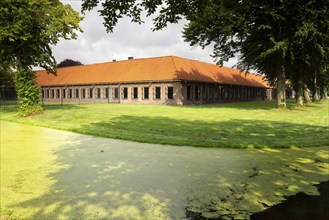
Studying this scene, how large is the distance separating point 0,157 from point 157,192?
5.56m

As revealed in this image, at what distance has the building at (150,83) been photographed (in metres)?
41.5

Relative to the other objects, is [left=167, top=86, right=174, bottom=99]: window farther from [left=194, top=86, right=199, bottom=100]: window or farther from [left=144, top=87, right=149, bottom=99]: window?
[left=194, top=86, right=199, bottom=100]: window

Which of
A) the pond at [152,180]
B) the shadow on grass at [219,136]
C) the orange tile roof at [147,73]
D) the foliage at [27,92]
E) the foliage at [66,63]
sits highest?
the foliage at [66,63]

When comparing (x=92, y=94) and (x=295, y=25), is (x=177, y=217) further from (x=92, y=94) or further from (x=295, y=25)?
(x=92, y=94)

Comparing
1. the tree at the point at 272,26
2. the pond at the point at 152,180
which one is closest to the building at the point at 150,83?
the tree at the point at 272,26

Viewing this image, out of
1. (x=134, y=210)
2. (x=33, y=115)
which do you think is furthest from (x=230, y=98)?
(x=134, y=210)

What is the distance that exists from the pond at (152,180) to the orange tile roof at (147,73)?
3098 centimetres

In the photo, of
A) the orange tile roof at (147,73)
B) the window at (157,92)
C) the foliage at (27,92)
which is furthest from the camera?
the orange tile roof at (147,73)

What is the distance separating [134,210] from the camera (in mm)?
4953

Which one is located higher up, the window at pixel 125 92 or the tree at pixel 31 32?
the tree at pixel 31 32

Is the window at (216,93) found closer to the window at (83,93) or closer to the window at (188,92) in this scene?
the window at (188,92)

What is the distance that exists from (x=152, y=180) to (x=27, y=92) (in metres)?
19.0

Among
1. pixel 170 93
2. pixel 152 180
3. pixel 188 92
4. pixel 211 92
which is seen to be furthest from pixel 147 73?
pixel 152 180

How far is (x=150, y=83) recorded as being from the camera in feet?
141
